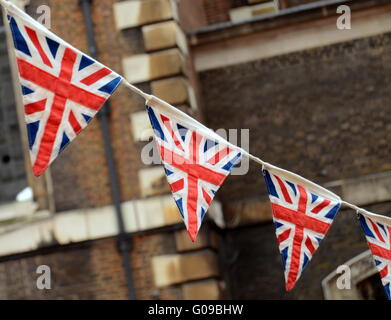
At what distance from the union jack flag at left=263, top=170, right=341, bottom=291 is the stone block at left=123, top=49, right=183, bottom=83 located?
3.68m

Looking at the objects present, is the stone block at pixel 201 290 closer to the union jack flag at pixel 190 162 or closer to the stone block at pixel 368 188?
the stone block at pixel 368 188

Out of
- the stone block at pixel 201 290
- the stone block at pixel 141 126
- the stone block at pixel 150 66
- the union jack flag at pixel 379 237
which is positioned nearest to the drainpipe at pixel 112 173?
the stone block at pixel 141 126

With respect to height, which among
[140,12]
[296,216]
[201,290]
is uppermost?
[140,12]

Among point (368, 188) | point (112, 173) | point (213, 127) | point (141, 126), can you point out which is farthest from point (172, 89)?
point (368, 188)

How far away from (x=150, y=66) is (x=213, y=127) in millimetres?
1886

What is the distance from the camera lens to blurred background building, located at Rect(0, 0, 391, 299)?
450 inches

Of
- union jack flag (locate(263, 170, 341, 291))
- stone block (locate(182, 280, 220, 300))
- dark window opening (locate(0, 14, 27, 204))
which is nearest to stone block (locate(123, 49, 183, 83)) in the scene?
dark window opening (locate(0, 14, 27, 204))

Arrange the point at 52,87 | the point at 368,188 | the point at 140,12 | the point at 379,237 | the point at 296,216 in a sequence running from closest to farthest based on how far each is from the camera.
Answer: the point at 52,87
the point at 296,216
the point at 379,237
the point at 140,12
the point at 368,188

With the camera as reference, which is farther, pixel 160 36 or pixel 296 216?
pixel 160 36

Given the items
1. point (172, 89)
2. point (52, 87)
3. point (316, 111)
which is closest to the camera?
point (52, 87)

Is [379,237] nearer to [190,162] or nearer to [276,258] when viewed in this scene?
[190,162]

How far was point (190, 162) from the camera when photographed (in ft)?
25.7

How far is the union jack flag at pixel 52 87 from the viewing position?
7086mm
